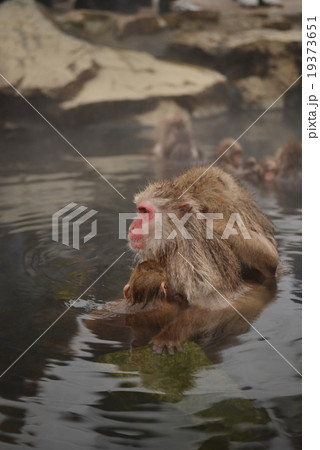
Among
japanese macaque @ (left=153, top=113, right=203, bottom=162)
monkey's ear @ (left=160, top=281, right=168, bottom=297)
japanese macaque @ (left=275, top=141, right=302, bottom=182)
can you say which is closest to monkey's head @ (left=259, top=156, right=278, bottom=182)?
japanese macaque @ (left=275, top=141, right=302, bottom=182)

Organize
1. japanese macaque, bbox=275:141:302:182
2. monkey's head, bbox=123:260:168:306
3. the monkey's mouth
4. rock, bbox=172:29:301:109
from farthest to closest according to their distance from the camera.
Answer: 1. rock, bbox=172:29:301:109
2. japanese macaque, bbox=275:141:302:182
3. the monkey's mouth
4. monkey's head, bbox=123:260:168:306

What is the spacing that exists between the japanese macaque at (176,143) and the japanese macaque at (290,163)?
4.58 ft

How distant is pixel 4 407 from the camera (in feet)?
8.73

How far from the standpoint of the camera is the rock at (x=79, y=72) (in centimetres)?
1155

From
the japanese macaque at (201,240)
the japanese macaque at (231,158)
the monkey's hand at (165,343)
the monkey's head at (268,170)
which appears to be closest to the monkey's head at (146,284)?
the japanese macaque at (201,240)

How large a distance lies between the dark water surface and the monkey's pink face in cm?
41

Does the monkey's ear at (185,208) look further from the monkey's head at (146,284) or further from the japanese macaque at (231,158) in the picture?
the japanese macaque at (231,158)

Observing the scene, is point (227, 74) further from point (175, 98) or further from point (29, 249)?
point (29, 249)

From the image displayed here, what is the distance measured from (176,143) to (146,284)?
19.5 ft

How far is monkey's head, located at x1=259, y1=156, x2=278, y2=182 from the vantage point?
8.12 meters

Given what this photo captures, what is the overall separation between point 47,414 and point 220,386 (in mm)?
751

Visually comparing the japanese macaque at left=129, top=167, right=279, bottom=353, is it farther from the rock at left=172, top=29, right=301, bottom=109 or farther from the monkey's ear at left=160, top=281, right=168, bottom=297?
the rock at left=172, top=29, right=301, bottom=109

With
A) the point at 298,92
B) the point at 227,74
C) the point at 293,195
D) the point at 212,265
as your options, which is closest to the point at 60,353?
the point at 212,265

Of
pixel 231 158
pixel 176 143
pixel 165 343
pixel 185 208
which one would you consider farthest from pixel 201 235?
pixel 176 143
